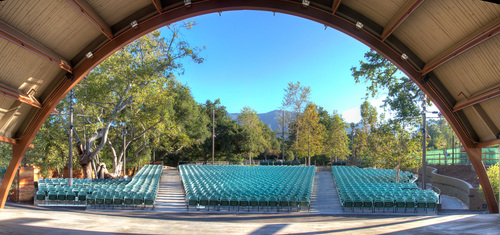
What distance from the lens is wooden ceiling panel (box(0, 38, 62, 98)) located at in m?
8.96

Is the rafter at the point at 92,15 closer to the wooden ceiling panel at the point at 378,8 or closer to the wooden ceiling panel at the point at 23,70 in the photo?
the wooden ceiling panel at the point at 23,70

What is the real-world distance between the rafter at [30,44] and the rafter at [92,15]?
1.74 metres

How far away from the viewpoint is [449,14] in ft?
26.6

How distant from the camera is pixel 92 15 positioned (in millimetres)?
9008

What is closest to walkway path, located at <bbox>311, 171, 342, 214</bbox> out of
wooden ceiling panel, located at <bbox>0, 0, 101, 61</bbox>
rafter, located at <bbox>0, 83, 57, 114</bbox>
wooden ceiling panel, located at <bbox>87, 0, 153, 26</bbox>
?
wooden ceiling panel, located at <bbox>87, 0, 153, 26</bbox>

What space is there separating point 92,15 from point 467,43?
33.9 ft

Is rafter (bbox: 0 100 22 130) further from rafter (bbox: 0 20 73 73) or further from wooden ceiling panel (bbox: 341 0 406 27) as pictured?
wooden ceiling panel (bbox: 341 0 406 27)

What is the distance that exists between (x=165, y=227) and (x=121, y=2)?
677 cm

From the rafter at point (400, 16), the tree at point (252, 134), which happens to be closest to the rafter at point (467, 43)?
the rafter at point (400, 16)

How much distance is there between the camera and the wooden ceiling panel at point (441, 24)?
7582mm

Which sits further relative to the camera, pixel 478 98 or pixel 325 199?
pixel 325 199

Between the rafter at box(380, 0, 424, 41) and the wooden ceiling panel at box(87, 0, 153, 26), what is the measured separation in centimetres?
746

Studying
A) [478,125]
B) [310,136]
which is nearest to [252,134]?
[310,136]

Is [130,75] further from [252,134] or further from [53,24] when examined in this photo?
[252,134]
